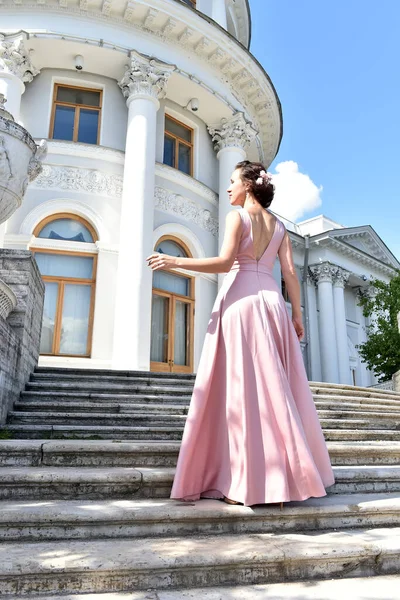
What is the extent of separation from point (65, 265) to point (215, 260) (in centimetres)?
989

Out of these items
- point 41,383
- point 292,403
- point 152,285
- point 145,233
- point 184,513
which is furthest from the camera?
point 152,285

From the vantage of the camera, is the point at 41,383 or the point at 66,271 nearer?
the point at 41,383

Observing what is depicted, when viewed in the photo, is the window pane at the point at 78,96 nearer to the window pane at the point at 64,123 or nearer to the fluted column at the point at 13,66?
the window pane at the point at 64,123

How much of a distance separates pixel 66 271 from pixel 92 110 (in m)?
4.79

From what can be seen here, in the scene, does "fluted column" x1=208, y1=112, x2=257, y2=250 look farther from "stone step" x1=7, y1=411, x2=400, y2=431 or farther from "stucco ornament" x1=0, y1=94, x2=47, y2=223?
"stucco ornament" x1=0, y1=94, x2=47, y2=223

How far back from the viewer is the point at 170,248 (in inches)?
543

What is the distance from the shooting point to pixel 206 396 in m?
2.92

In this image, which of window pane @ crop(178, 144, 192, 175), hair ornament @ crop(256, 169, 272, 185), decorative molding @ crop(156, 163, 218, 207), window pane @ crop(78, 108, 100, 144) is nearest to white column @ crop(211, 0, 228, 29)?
window pane @ crop(178, 144, 192, 175)

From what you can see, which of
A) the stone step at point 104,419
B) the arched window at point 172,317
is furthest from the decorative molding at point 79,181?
the stone step at point 104,419

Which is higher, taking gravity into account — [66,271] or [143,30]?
[143,30]

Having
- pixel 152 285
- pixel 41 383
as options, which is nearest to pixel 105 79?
pixel 152 285

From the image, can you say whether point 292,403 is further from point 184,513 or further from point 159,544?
point 159,544

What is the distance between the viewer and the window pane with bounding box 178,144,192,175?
588 inches

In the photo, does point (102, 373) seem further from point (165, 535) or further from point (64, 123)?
point (64, 123)
